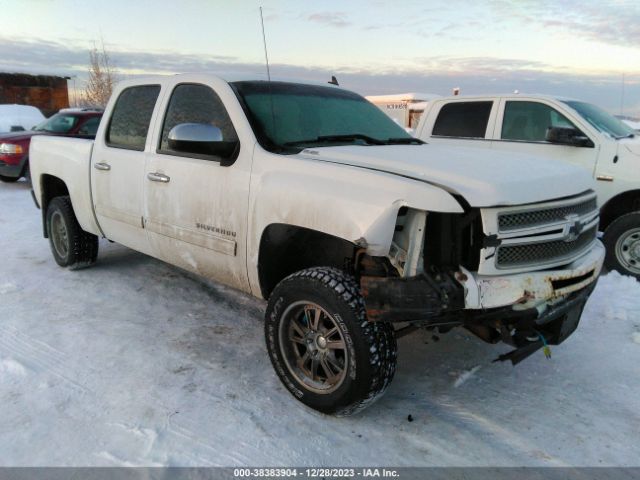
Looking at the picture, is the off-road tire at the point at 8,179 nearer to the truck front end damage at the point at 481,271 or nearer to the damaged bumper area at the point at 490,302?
the truck front end damage at the point at 481,271

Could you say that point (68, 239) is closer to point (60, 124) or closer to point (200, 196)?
point (200, 196)

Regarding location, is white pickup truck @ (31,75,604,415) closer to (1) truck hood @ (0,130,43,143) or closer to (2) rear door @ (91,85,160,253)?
(2) rear door @ (91,85,160,253)

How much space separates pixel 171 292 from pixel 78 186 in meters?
1.34

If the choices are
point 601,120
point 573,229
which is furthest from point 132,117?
point 601,120

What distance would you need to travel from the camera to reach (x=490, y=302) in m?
2.63

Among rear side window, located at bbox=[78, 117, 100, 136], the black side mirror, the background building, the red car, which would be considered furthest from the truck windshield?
the background building

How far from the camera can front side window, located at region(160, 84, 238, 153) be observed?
11.9 ft

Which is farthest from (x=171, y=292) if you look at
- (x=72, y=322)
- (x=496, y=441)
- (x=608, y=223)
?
(x=608, y=223)

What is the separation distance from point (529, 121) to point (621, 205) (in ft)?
4.58

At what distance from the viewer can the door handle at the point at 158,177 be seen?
391 centimetres

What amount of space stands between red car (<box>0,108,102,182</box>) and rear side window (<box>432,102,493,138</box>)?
7.44 metres

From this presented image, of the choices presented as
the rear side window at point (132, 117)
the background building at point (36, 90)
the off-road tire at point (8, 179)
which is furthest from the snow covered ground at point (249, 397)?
the background building at point (36, 90)

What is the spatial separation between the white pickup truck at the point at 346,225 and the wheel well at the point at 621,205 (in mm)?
2827

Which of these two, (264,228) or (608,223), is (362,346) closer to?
(264,228)
